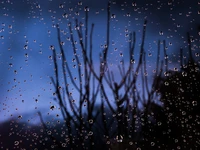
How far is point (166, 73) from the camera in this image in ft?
4.43

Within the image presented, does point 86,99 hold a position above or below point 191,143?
above

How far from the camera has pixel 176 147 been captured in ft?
3.99

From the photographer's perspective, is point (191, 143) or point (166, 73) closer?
point (191, 143)

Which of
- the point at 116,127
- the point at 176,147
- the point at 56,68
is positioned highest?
the point at 56,68

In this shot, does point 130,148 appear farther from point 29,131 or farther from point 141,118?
point 29,131

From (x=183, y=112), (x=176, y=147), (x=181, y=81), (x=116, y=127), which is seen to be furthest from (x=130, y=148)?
(x=181, y=81)

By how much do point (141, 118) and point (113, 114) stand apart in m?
0.14

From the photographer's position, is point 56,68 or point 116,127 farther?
point 56,68

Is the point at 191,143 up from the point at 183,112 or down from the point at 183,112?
down

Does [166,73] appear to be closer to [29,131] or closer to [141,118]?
[141,118]

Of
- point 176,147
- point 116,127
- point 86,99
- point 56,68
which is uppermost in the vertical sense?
point 56,68

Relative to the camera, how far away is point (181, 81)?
55.1 inches

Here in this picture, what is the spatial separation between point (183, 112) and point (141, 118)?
0.92ft

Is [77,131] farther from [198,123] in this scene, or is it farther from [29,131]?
[198,123]
